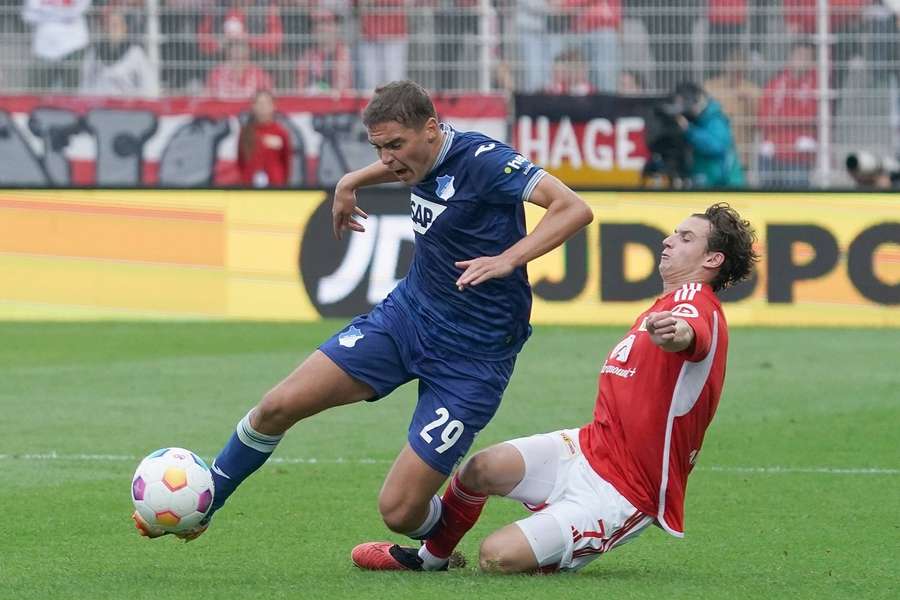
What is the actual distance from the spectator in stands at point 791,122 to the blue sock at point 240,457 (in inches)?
546

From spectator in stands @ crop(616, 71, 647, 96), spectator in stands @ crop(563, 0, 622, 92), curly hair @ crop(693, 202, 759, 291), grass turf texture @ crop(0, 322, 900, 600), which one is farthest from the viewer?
spectator in stands @ crop(616, 71, 647, 96)

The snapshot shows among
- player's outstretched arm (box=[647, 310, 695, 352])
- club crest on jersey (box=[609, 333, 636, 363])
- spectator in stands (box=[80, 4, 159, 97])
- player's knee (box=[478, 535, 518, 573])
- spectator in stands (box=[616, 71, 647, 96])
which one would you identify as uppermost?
spectator in stands (box=[80, 4, 159, 97])

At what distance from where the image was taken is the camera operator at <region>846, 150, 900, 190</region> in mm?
18453

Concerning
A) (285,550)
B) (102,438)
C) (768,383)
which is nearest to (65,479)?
(102,438)

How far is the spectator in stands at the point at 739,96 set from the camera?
19.3m

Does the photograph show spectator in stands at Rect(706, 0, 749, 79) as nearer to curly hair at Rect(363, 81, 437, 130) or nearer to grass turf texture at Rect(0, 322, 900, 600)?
grass turf texture at Rect(0, 322, 900, 600)

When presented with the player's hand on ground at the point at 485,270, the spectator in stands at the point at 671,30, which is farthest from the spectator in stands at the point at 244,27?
the player's hand on ground at the point at 485,270

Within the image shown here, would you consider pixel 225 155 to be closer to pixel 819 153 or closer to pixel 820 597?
pixel 819 153

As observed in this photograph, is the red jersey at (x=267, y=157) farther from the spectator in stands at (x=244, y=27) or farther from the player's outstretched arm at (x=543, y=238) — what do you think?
the player's outstretched arm at (x=543, y=238)

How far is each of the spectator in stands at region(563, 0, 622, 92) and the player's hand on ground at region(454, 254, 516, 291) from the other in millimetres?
13648

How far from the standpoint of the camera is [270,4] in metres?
19.3

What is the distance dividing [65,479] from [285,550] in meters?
2.06

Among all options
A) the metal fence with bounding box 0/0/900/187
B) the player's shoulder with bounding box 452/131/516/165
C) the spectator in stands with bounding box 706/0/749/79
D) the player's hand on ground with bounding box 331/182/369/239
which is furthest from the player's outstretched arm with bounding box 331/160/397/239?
the spectator in stands with bounding box 706/0/749/79

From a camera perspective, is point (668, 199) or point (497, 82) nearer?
point (668, 199)
